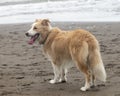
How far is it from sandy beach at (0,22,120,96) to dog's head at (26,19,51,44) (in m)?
0.84

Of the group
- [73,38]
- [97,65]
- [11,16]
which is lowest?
[11,16]

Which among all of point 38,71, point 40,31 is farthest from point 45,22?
point 38,71

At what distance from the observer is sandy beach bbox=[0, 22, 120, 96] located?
7070 mm

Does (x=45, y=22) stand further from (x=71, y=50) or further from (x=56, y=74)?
(x=56, y=74)

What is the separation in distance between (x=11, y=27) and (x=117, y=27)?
4.44 metres

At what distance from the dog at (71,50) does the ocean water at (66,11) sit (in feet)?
28.4

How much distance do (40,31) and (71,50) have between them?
908 mm

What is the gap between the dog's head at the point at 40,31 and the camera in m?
7.64

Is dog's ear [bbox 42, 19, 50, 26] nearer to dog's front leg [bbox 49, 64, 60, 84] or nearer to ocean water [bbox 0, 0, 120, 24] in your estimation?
dog's front leg [bbox 49, 64, 60, 84]

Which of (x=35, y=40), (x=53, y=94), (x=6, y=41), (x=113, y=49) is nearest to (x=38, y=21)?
(x=35, y=40)

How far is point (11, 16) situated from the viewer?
20.0 meters

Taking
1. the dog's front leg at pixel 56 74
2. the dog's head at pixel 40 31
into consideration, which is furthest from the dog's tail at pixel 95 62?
the dog's head at pixel 40 31

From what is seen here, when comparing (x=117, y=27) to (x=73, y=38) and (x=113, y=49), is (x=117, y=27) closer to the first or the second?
(x=113, y=49)

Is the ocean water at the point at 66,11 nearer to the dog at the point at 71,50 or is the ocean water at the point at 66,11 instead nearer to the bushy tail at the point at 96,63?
the dog at the point at 71,50
